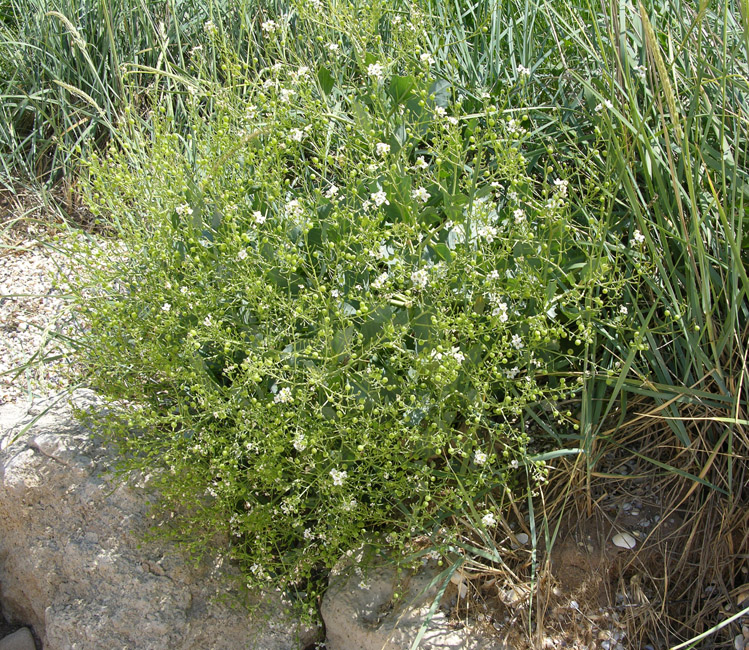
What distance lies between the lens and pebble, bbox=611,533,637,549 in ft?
7.29

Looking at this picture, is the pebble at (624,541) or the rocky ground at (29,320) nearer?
the pebble at (624,541)

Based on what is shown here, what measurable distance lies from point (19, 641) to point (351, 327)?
1775 mm

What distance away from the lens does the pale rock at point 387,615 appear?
85.2 inches

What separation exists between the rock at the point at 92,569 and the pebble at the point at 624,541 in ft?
3.38

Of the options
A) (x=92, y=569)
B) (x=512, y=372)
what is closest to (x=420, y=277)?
(x=512, y=372)

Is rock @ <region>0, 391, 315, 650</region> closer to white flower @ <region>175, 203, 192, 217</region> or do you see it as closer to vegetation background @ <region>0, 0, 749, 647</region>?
vegetation background @ <region>0, 0, 749, 647</region>

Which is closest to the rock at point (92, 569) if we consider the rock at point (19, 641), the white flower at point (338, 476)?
the rock at point (19, 641)

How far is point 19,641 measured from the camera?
263cm

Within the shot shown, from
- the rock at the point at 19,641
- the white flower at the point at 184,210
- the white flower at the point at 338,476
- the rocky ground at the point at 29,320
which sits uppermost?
the white flower at the point at 184,210

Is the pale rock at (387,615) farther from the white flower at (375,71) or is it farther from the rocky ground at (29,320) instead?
the white flower at (375,71)

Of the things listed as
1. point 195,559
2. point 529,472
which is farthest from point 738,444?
point 195,559

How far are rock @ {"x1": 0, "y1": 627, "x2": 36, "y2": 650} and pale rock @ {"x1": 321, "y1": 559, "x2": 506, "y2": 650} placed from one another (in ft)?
3.76

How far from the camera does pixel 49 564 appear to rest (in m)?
2.54

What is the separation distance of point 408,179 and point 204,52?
2037mm
